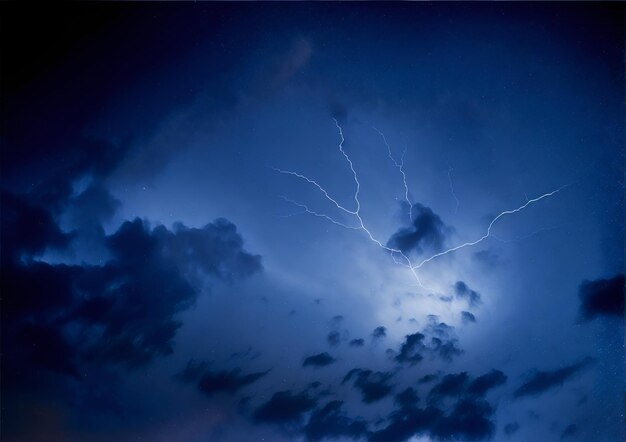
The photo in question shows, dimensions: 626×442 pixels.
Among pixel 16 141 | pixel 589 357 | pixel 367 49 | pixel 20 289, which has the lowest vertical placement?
pixel 20 289

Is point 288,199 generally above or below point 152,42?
below

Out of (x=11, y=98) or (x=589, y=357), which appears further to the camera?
(x=589, y=357)

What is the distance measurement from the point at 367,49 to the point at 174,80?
221 centimetres

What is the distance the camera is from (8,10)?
11.1ft

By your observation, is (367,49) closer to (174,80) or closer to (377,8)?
(377,8)

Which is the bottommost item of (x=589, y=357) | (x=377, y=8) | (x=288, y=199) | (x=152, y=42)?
(x=589, y=357)

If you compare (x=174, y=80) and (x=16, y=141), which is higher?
(x=174, y=80)

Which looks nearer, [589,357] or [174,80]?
[174,80]

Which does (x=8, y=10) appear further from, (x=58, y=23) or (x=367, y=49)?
(x=367, y=49)

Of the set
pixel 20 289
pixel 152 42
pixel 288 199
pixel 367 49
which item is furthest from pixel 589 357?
pixel 20 289

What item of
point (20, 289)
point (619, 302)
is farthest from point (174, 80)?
point (619, 302)

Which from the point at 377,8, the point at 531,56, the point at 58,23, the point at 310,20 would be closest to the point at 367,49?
the point at 377,8

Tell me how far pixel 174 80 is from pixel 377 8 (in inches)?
94.9

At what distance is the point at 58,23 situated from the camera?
3430 millimetres
